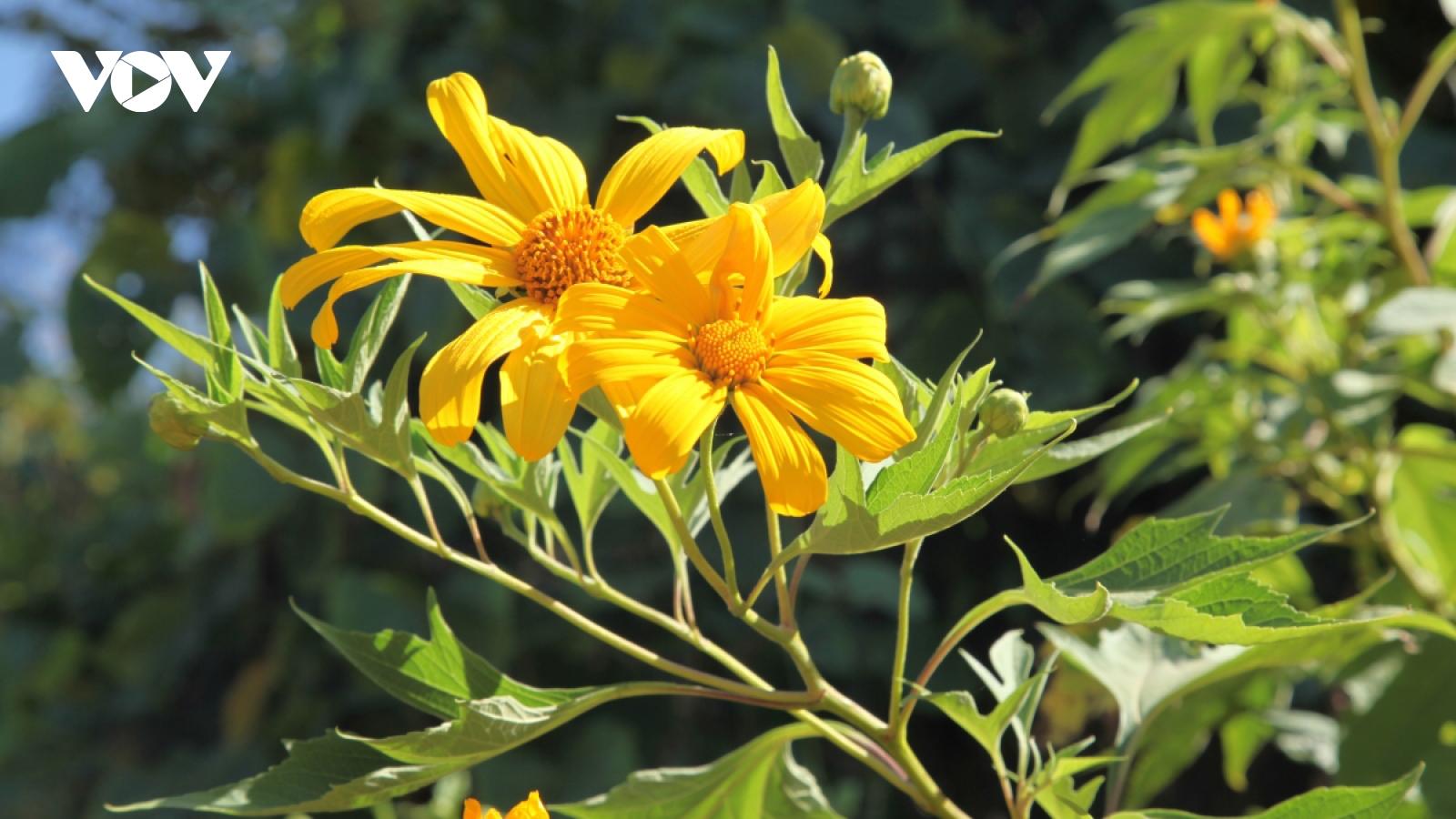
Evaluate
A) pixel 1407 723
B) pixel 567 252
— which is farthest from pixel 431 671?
pixel 1407 723

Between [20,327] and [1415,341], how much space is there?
168 cm

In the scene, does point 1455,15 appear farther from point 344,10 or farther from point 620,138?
point 344,10

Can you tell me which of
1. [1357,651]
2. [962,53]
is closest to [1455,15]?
[1357,651]

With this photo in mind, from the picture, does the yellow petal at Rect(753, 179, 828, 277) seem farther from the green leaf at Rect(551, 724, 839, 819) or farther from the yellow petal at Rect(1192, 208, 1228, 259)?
the yellow petal at Rect(1192, 208, 1228, 259)

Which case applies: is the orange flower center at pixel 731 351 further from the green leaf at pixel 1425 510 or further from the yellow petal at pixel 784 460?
the green leaf at pixel 1425 510

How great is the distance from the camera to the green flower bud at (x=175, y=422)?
34cm

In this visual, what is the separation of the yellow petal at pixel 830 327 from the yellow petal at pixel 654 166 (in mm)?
58

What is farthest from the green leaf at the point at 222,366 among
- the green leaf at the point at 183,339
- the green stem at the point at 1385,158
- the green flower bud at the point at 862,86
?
the green stem at the point at 1385,158

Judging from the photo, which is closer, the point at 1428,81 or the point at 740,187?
the point at 740,187

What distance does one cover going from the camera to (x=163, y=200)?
1.57 meters

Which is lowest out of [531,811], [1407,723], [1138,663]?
[1407,723]

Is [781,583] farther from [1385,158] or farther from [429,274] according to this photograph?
[1385,158]

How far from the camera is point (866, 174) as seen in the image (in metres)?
0.36

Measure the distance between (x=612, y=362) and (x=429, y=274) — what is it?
59mm
